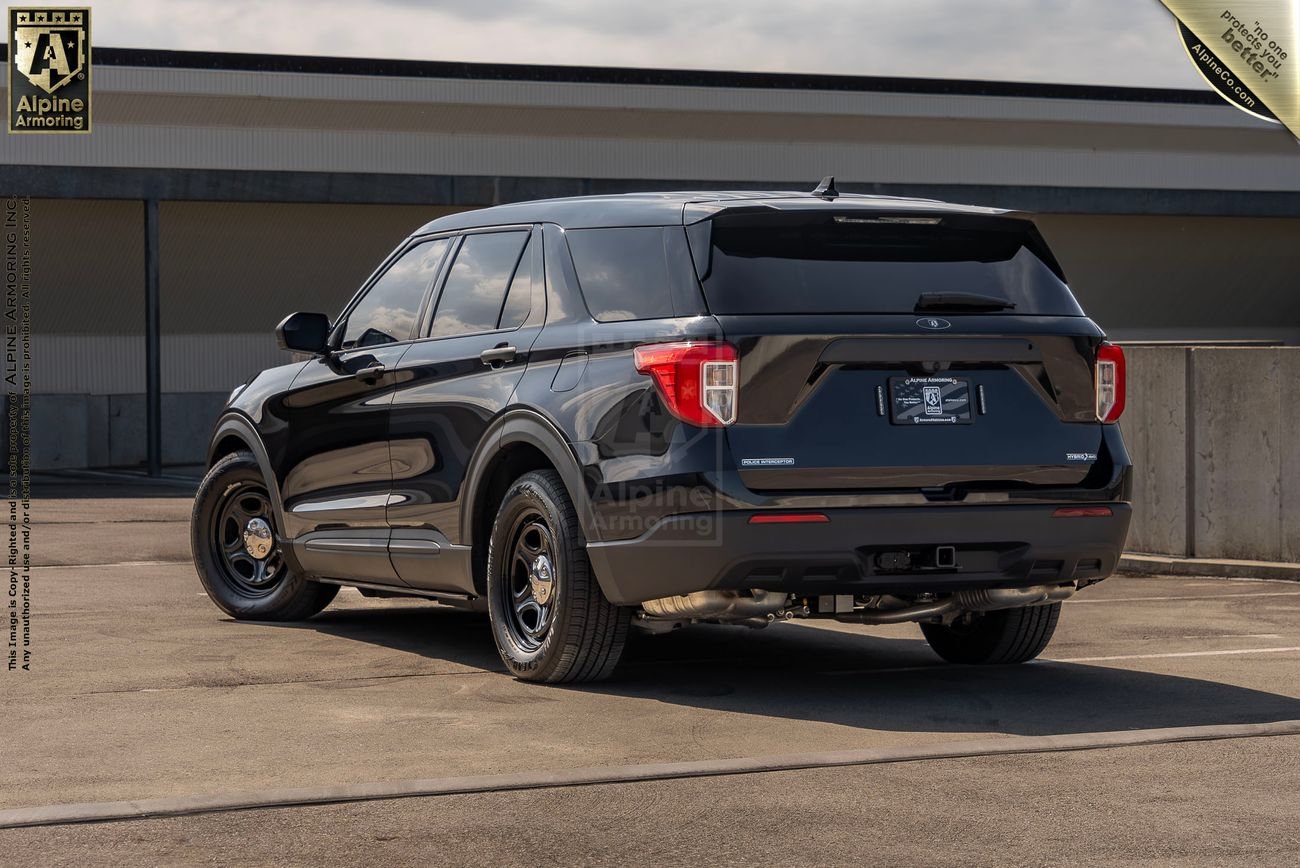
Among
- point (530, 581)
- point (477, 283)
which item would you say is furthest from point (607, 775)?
point (477, 283)

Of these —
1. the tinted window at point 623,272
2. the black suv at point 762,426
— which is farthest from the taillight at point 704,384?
the tinted window at point 623,272

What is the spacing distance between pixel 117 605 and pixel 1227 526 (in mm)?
6944

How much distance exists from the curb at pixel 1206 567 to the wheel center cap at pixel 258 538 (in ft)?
17.2

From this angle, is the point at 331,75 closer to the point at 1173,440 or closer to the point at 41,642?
the point at 1173,440

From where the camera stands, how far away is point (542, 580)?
818 centimetres

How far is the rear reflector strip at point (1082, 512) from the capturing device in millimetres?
7848

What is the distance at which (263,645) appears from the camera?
31.3 ft

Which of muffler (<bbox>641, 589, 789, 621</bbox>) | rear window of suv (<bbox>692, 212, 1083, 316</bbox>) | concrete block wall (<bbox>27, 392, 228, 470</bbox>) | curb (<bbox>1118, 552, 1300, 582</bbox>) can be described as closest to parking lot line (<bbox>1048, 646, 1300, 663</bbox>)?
rear window of suv (<bbox>692, 212, 1083, 316</bbox>)

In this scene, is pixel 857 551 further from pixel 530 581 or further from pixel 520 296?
pixel 520 296

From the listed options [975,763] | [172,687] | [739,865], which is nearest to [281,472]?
[172,687]

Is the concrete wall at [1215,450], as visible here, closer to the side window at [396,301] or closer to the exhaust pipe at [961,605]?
the exhaust pipe at [961,605]

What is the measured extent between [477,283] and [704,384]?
6.18ft

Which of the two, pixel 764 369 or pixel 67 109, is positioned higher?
pixel 67 109

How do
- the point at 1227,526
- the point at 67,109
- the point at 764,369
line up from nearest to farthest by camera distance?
the point at 764,369 < the point at 1227,526 < the point at 67,109
